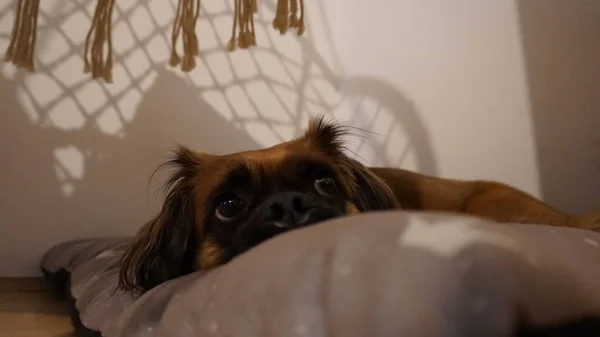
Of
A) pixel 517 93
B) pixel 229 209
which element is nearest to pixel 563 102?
pixel 517 93

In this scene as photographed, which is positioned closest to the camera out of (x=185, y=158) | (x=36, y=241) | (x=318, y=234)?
(x=318, y=234)

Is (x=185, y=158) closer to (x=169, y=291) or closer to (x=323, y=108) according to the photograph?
(x=169, y=291)

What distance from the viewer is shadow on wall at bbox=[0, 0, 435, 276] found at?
174 cm

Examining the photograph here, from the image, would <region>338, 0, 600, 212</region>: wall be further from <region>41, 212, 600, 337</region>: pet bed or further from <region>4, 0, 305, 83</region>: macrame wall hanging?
<region>41, 212, 600, 337</region>: pet bed

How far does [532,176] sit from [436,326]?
163 cm

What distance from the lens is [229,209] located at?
0.99 meters

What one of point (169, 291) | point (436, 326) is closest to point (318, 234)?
point (436, 326)

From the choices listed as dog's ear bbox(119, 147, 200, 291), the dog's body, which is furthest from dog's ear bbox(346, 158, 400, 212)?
dog's ear bbox(119, 147, 200, 291)

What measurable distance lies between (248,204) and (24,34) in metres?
0.63

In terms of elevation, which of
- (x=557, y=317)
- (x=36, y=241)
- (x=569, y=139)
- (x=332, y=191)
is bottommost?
(x=36, y=241)

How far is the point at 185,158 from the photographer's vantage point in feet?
3.74

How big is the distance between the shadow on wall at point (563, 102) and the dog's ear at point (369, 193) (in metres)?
0.94

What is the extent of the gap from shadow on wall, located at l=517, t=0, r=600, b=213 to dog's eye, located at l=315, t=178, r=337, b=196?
107 centimetres

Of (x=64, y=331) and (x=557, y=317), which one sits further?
(x=64, y=331)
